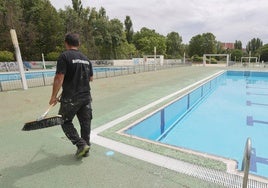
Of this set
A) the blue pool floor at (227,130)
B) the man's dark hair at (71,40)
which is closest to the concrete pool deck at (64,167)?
the man's dark hair at (71,40)

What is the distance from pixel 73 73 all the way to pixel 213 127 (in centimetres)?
565

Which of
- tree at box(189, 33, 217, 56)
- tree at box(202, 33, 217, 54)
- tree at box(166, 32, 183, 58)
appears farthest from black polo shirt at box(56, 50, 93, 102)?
tree at box(202, 33, 217, 54)

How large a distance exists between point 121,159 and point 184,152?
0.89 m

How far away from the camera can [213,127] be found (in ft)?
21.6

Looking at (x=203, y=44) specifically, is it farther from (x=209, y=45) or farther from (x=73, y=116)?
(x=73, y=116)

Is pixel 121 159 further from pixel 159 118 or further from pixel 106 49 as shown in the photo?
pixel 106 49

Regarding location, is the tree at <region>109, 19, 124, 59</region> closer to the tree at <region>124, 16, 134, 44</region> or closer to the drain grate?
the tree at <region>124, 16, 134, 44</region>

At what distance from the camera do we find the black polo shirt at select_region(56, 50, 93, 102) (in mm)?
2260

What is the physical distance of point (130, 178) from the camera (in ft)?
7.04

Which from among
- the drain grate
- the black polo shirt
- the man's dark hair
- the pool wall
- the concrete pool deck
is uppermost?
the man's dark hair

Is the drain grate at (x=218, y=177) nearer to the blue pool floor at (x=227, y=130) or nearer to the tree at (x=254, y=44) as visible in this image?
the blue pool floor at (x=227, y=130)

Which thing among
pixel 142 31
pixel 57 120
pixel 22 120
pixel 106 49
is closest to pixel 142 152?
pixel 57 120

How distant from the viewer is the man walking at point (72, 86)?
7.45 ft

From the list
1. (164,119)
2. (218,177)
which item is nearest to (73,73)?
(218,177)
